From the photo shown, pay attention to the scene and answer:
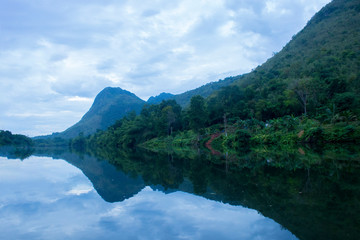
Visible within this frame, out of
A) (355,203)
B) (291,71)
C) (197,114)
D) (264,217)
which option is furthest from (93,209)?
(291,71)

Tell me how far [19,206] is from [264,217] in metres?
7.93

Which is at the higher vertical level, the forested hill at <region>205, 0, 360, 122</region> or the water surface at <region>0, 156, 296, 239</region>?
the forested hill at <region>205, 0, 360, 122</region>

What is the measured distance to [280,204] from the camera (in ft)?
20.7

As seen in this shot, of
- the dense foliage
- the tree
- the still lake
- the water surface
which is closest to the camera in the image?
the still lake

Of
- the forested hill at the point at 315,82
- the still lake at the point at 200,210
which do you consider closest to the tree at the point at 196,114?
the forested hill at the point at 315,82

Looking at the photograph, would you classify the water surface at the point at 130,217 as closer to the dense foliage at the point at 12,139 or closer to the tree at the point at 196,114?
the tree at the point at 196,114

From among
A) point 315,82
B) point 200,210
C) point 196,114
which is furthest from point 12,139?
point 200,210

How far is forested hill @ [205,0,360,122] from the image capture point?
Result: 39375 mm

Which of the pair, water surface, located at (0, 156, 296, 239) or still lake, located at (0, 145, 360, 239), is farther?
water surface, located at (0, 156, 296, 239)

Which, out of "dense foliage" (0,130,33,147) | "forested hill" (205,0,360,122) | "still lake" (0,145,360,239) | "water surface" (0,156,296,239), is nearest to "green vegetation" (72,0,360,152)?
"forested hill" (205,0,360,122)

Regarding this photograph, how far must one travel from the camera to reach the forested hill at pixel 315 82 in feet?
129

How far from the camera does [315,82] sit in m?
43.8

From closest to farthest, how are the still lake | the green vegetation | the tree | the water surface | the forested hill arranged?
the still lake < the water surface < the green vegetation < the forested hill < the tree

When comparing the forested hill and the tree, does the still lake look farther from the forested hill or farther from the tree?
the tree
